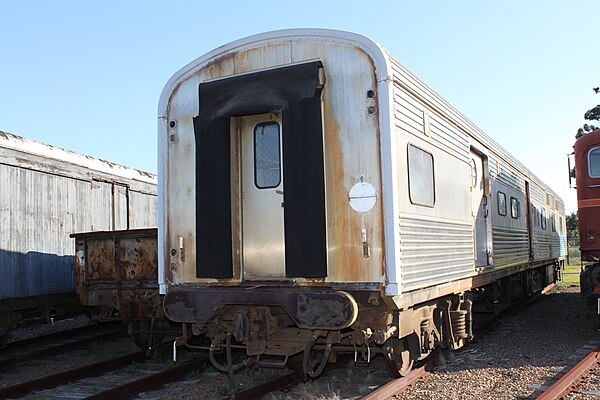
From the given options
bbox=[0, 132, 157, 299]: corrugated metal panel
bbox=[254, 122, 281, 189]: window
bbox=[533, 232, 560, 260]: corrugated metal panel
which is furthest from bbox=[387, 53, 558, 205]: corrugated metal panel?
bbox=[0, 132, 157, 299]: corrugated metal panel

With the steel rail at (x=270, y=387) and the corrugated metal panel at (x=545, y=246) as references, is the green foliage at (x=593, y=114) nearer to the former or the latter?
the corrugated metal panel at (x=545, y=246)

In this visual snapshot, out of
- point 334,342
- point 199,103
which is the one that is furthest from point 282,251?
point 199,103

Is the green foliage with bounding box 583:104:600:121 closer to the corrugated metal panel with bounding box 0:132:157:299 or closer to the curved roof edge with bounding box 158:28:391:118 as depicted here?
the corrugated metal panel with bounding box 0:132:157:299

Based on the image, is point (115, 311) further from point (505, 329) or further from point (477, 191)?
point (505, 329)

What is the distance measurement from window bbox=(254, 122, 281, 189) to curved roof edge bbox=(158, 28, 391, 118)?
0.90 metres

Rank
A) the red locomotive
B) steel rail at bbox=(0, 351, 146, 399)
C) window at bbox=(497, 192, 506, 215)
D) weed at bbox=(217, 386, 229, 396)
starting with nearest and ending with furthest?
weed at bbox=(217, 386, 229, 396) → steel rail at bbox=(0, 351, 146, 399) → the red locomotive → window at bbox=(497, 192, 506, 215)

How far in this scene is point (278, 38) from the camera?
6.19m

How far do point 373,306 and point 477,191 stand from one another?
4122 millimetres

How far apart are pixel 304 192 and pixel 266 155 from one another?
2.64ft

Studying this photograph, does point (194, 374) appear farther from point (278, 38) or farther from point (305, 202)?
point (278, 38)

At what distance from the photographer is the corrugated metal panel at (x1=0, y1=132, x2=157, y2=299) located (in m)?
9.11

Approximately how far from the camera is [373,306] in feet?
18.7

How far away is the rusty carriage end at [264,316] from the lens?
5531 mm

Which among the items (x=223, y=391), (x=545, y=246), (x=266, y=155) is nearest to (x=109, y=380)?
(x=223, y=391)
